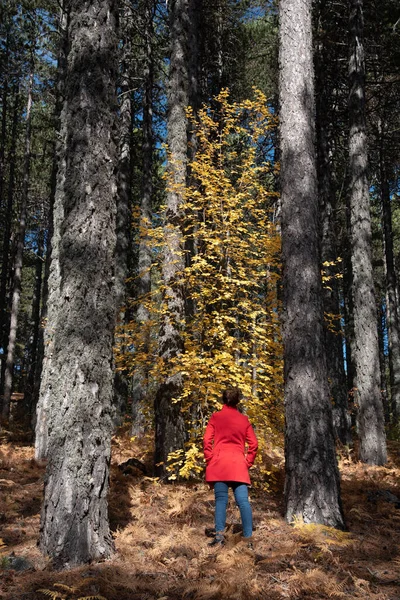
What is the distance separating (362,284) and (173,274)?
4.49 m

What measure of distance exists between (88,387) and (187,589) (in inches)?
71.7

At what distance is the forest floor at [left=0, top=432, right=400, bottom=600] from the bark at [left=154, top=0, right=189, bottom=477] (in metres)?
0.79

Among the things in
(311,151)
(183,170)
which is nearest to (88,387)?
(311,151)

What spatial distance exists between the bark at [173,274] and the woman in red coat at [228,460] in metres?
2.31

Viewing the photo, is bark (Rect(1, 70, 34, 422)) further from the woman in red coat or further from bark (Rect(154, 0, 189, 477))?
the woman in red coat

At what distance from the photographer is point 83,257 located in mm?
4551

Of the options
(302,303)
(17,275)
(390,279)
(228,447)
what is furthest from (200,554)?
(390,279)

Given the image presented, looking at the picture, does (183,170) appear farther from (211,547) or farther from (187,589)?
(187,589)

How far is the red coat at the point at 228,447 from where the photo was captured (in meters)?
4.85

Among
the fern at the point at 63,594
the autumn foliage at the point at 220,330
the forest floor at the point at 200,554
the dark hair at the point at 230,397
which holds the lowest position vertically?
the forest floor at the point at 200,554

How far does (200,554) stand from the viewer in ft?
14.6

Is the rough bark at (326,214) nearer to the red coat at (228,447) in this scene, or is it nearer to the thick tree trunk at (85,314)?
the red coat at (228,447)

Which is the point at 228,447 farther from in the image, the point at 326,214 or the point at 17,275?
the point at 17,275

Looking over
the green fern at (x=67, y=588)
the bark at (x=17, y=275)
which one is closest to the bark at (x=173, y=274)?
the green fern at (x=67, y=588)
